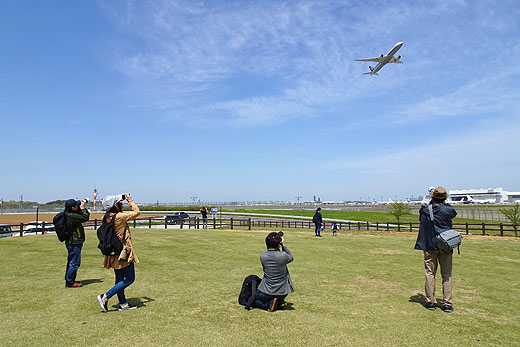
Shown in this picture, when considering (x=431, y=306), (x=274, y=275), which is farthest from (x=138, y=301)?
(x=431, y=306)

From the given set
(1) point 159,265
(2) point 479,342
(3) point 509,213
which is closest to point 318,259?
(1) point 159,265

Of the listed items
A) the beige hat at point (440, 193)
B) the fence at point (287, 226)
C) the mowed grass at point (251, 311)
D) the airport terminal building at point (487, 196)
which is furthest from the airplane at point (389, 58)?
the airport terminal building at point (487, 196)

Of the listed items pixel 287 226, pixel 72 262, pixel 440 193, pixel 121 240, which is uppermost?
pixel 440 193

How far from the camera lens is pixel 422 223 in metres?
6.16

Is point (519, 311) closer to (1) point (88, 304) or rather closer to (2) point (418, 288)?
(2) point (418, 288)

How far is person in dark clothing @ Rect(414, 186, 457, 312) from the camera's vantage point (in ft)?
19.3

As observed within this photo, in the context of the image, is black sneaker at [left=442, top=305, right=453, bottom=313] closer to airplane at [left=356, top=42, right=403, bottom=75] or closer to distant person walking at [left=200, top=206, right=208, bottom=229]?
distant person walking at [left=200, top=206, right=208, bottom=229]

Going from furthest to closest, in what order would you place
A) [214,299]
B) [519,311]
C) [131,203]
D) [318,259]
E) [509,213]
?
1. [509,213]
2. [318,259]
3. [214,299]
4. [519,311]
5. [131,203]

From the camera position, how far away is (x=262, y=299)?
5.97 meters

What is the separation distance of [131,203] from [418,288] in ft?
21.6

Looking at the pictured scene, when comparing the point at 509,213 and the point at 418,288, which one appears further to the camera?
the point at 509,213

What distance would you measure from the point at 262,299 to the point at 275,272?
2.17ft

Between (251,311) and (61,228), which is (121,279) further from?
(61,228)

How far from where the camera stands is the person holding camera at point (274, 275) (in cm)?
567
